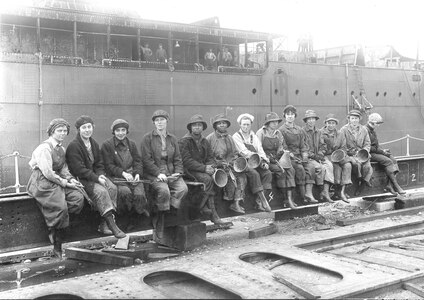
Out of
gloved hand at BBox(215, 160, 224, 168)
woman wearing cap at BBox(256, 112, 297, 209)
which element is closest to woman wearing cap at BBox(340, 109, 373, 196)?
woman wearing cap at BBox(256, 112, 297, 209)

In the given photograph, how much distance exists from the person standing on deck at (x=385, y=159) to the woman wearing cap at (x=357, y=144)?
0.40 meters

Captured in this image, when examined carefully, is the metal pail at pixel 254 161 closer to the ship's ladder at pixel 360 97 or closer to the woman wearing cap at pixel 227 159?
the woman wearing cap at pixel 227 159

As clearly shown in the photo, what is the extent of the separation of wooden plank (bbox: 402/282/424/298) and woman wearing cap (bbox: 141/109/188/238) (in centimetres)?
288

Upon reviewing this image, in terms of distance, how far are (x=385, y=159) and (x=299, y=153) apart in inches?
81.3

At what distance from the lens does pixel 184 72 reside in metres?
15.4

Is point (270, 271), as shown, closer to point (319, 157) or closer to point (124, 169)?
Result: point (124, 169)

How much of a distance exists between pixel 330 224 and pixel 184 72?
848 centimetres

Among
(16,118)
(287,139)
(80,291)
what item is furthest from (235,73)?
(80,291)

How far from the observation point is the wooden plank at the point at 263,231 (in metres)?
7.31

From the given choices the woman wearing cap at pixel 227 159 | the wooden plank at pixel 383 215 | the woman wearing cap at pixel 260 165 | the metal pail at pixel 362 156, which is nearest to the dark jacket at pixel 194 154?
the woman wearing cap at pixel 227 159

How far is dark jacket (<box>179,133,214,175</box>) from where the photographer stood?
273 inches

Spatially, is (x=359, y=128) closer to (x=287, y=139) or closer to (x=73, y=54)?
(x=287, y=139)

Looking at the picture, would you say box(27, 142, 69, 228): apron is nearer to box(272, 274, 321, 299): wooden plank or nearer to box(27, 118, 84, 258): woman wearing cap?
box(27, 118, 84, 258): woman wearing cap

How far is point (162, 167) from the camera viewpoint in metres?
6.63
